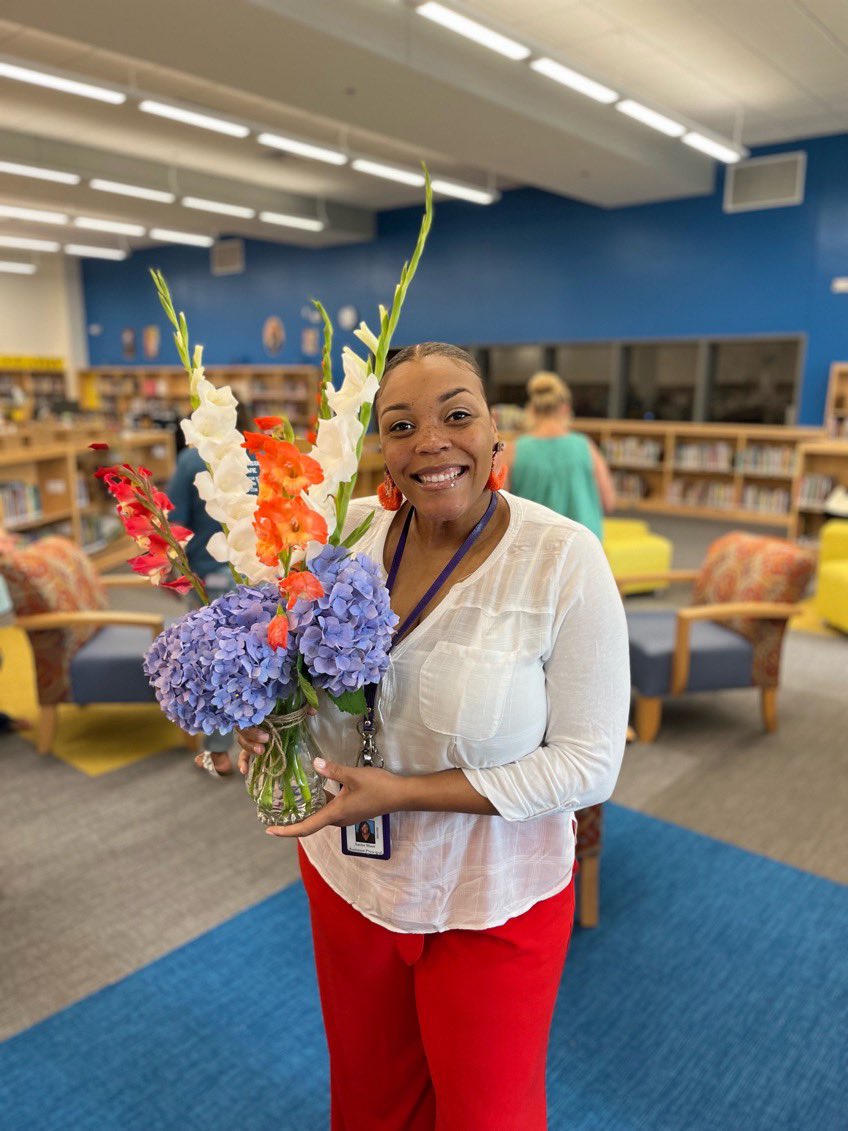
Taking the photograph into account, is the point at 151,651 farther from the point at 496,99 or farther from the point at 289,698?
the point at 496,99

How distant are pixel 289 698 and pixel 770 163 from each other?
9.66 m

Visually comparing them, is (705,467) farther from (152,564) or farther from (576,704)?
(152,564)

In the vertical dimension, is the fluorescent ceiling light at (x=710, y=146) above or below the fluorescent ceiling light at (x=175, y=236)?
below

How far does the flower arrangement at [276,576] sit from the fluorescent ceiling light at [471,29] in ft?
14.3

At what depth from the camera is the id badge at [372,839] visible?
125 cm

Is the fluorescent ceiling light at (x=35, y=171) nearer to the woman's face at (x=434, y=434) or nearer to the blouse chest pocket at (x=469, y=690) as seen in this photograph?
the woman's face at (x=434, y=434)

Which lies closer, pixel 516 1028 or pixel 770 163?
pixel 516 1028

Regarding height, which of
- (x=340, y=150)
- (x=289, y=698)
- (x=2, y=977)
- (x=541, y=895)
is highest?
(x=340, y=150)

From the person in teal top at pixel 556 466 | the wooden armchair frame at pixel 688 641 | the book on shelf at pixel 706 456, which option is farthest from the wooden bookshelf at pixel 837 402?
the person in teal top at pixel 556 466

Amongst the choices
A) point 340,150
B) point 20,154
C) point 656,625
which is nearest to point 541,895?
point 656,625

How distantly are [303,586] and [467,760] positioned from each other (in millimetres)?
353

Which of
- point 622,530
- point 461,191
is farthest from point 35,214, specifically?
point 622,530

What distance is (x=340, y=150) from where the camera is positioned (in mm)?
7586

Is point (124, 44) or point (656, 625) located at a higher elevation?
point (124, 44)
